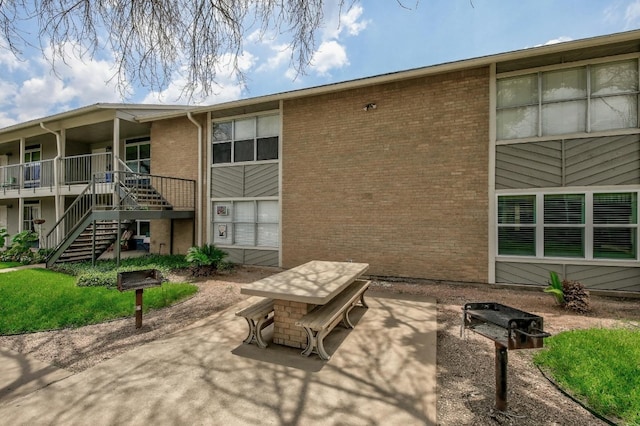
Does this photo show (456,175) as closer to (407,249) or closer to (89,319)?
(407,249)

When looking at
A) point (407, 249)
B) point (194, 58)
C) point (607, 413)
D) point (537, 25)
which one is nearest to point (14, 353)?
point (194, 58)

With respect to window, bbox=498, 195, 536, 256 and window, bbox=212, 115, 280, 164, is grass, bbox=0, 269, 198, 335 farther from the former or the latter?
window, bbox=498, 195, 536, 256

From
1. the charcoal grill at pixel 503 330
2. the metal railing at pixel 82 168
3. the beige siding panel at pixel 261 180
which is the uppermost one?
the metal railing at pixel 82 168

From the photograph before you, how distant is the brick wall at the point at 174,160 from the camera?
1128cm

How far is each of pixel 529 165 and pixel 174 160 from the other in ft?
38.3

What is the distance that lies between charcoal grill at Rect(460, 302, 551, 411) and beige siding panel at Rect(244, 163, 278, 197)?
25.4ft

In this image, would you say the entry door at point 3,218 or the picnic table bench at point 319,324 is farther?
the entry door at point 3,218

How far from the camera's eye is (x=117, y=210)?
8.88 m

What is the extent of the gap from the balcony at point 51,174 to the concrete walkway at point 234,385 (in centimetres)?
1127

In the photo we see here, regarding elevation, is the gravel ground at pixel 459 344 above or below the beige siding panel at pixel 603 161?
below

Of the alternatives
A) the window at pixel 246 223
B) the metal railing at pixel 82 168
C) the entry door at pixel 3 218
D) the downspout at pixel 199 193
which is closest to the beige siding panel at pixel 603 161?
the window at pixel 246 223

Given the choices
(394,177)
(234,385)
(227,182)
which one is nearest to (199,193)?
(227,182)

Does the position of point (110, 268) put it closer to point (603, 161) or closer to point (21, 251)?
point (21, 251)

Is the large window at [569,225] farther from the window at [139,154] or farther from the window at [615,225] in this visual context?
the window at [139,154]
